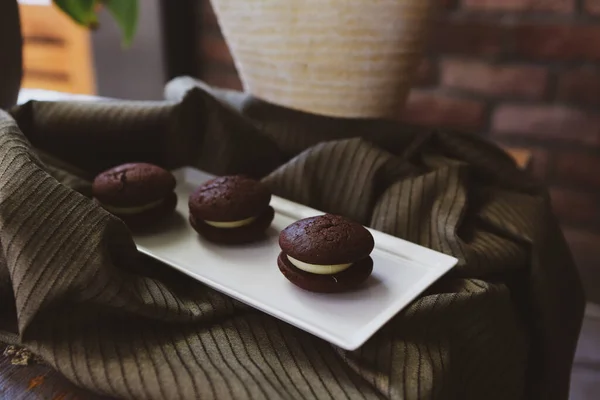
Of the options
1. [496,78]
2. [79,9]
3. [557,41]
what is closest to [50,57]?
[79,9]

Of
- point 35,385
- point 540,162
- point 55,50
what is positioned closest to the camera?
point 35,385

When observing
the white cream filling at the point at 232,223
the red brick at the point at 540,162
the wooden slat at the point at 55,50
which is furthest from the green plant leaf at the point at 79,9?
the red brick at the point at 540,162

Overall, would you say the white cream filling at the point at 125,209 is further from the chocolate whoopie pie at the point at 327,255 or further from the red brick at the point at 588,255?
the red brick at the point at 588,255

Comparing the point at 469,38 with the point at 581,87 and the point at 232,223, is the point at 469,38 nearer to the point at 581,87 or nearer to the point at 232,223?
the point at 581,87

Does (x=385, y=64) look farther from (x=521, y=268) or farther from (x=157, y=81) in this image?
(x=157, y=81)

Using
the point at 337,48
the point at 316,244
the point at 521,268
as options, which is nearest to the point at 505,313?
the point at 521,268

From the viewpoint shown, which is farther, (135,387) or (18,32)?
(18,32)

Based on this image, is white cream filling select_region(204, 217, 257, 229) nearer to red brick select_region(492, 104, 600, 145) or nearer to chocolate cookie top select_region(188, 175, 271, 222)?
chocolate cookie top select_region(188, 175, 271, 222)
